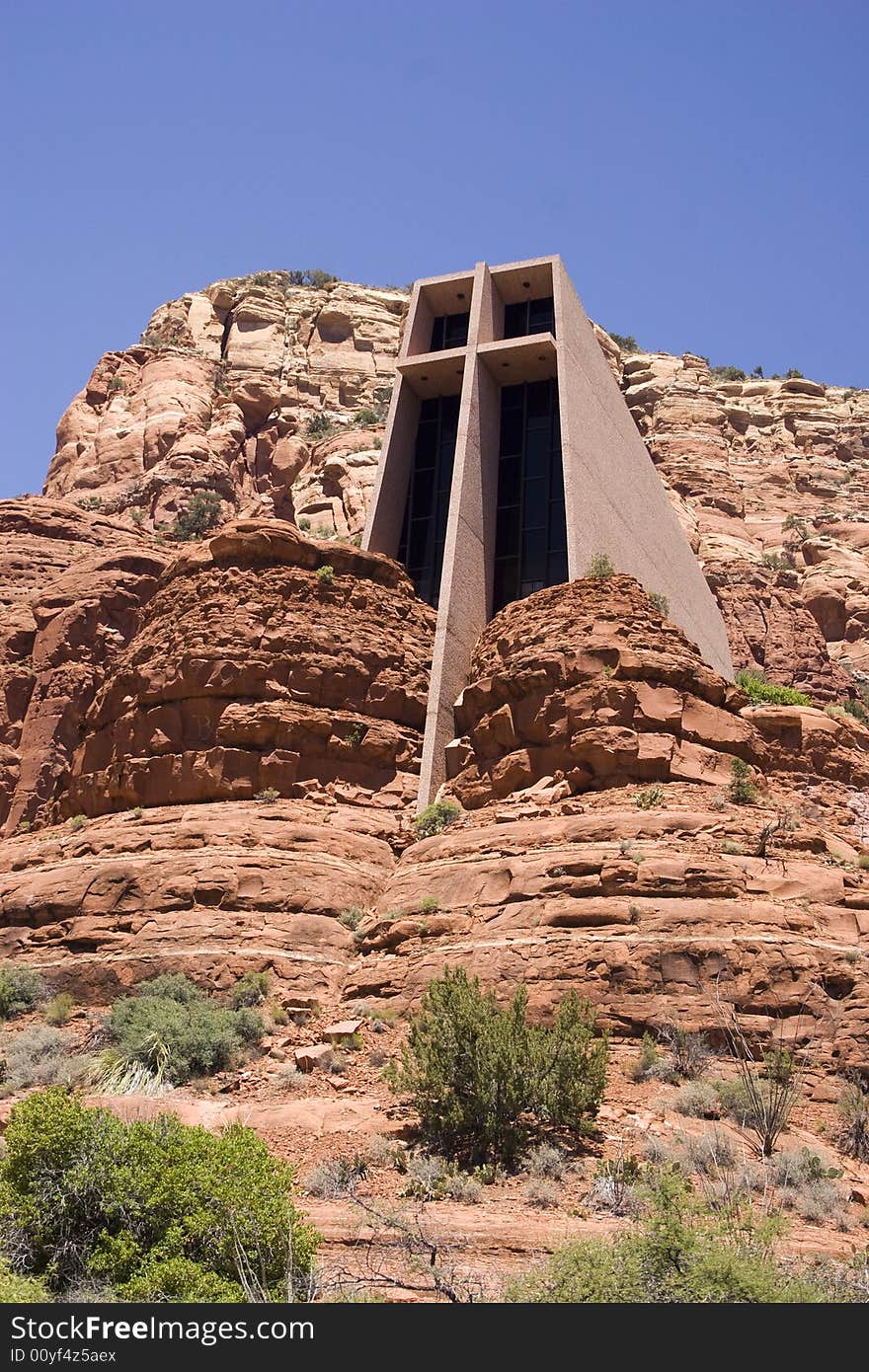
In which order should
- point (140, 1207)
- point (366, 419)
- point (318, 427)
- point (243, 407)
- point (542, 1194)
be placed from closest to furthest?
1. point (140, 1207)
2. point (542, 1194)
3. point (366, 419)
4. point (318, 427)
5. point (243, 407)

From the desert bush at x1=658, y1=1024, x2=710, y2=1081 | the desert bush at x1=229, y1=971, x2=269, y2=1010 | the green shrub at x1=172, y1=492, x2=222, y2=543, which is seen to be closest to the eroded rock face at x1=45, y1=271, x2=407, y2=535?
the green shrub at x1=172, y1=492, x2=222, y2=543

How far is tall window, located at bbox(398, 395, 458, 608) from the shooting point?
31.7 meters

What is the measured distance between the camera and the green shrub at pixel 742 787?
66.6ft

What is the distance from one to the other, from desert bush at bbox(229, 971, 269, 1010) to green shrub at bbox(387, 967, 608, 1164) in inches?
137

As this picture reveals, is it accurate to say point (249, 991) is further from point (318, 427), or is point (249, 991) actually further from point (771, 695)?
point (318, 427)

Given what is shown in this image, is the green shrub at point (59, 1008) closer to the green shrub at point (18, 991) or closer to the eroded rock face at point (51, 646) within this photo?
the green shrub at point (18, 991)

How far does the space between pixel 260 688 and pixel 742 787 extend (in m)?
8.09

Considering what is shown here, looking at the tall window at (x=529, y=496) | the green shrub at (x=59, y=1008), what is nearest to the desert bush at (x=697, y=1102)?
the green shrub at (x=59, y=1008)

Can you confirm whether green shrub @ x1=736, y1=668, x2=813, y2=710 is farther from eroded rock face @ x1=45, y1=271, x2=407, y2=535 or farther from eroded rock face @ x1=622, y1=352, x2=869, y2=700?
eroded rock face @ x1=45, y1=271, x2=407, y2=535

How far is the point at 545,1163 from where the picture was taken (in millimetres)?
13766

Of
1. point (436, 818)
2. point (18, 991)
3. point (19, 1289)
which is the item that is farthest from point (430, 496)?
point (19, 1289)

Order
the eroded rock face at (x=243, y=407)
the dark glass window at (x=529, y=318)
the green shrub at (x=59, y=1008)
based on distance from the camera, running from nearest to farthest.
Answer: the green shrub at (x=59, y=1008), the dark glass window at (x=529, y=318), the eroded rock face at (x=243, y=407)

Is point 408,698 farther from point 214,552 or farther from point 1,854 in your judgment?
point 1,854

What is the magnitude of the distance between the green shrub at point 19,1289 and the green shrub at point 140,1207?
49 centimetres
